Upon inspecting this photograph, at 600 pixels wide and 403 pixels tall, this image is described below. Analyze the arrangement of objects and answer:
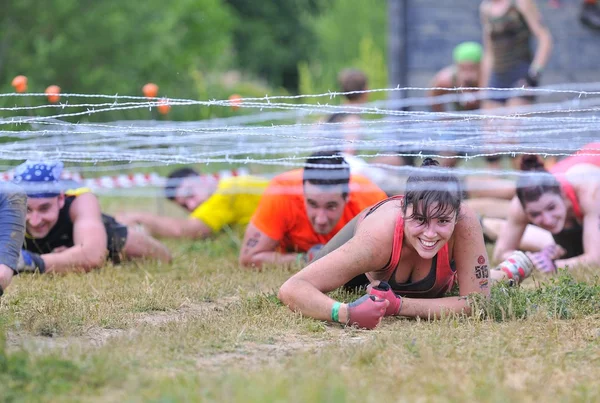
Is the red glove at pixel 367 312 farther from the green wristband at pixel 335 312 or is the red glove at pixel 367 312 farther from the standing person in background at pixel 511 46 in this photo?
the standing person in background at pixel 511 46

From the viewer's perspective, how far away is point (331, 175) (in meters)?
6.73

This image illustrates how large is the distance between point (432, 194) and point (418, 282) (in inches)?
25.5

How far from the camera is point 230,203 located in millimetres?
8844

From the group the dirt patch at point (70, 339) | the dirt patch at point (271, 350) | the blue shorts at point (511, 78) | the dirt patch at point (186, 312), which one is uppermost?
the blue shorts at point (511, 78)

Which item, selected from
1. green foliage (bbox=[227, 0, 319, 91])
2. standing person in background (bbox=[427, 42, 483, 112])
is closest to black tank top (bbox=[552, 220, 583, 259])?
standing person in background (bbox=[427, 42, 483, 112])

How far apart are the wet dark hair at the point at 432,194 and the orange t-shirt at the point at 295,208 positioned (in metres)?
1.98

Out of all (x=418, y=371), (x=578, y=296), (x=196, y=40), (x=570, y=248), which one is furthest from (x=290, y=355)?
(x=196, y=40)

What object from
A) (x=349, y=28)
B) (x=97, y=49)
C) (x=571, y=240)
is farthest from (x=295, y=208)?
(x=349, y=28)

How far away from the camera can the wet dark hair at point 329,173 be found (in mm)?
6652

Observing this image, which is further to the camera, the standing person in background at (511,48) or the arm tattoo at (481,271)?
the standing person in background at (511,48)

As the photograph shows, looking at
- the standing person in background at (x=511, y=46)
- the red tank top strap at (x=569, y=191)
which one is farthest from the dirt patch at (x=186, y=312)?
the standing person in background at (x=511, y=46)

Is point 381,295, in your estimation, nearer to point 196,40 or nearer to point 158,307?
point 158,307

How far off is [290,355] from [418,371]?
682mm

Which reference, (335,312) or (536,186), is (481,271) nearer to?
(335,312)
